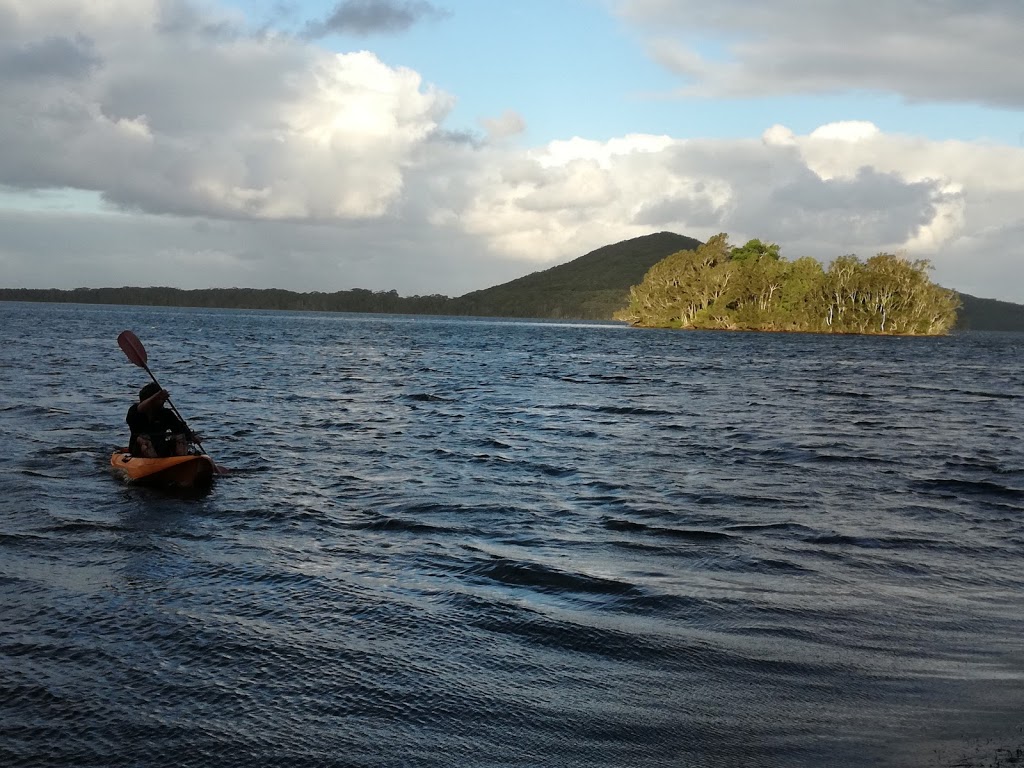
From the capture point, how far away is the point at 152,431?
1756cm

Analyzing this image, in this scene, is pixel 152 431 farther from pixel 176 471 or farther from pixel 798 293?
pixel 798 293

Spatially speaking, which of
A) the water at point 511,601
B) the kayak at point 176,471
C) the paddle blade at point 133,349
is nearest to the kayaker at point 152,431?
the kayak at point 176,471

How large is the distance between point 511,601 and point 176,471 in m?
8.64

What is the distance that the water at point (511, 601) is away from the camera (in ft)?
22.6

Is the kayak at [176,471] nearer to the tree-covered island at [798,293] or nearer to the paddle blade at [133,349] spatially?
the paddle blade at [133,349]

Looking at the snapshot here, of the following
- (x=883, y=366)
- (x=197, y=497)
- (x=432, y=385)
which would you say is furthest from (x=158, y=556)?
(x=883, y=366)

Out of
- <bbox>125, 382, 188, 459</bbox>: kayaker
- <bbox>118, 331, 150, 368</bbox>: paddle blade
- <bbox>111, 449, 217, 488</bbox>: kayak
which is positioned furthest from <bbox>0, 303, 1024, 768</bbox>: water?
<bbox>118, 331, 150, 368</bbox>: paddle blade

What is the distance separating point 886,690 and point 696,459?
14.2 metres

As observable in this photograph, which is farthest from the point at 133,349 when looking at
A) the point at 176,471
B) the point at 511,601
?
the point at 511,601

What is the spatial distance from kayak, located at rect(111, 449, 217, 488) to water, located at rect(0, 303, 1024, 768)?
1.57 ft

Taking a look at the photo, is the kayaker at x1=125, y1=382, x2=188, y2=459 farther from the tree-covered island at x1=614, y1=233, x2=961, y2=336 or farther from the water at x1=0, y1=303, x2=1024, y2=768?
the tree-covered island at x1=614, y1=233, x2=961, y2=336

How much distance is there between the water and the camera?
688 cm

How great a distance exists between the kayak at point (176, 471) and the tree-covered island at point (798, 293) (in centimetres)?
14632

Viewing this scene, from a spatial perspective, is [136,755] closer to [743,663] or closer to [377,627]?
[377,627]
